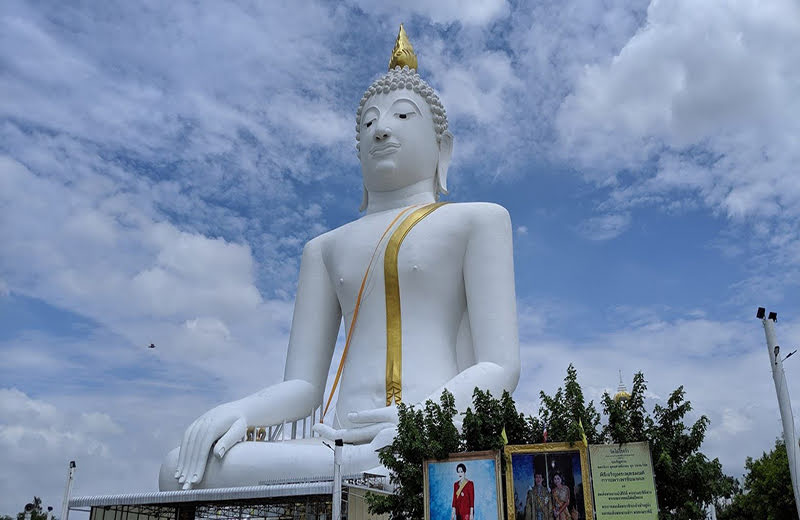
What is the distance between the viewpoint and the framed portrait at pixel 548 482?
754 cm

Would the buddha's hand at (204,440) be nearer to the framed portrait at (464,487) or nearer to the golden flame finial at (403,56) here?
the framed portrait at (464,487)

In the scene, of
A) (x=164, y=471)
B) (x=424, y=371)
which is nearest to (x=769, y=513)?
(x=424, y=371)

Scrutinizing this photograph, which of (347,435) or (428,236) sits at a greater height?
(428,236)

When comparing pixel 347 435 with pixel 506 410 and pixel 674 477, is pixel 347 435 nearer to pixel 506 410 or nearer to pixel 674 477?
pixel 506 410

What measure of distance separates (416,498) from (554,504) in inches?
56.5

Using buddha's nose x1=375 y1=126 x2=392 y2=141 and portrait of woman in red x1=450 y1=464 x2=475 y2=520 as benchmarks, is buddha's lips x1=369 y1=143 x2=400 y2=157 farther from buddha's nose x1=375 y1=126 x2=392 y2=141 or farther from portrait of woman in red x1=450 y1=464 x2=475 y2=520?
portrait of woman in red x1=450 y1=464 x2=475 y2=520

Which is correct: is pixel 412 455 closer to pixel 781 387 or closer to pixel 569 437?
pixel 569 437

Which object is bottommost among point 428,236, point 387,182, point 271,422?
point 271,422

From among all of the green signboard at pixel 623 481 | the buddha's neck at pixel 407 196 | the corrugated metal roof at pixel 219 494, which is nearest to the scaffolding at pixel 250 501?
the corrugated metal roof at pixel 219 494

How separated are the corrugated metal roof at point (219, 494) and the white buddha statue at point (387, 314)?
256 mm

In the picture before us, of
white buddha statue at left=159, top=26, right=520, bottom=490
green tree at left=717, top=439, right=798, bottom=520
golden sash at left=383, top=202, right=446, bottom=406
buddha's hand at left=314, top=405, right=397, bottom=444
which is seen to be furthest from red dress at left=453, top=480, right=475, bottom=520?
green tree at left=717, top=439, right=798, bottom=520

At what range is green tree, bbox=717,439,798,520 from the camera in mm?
18266

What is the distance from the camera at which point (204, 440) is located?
956 cm

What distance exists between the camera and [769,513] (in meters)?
18.8
